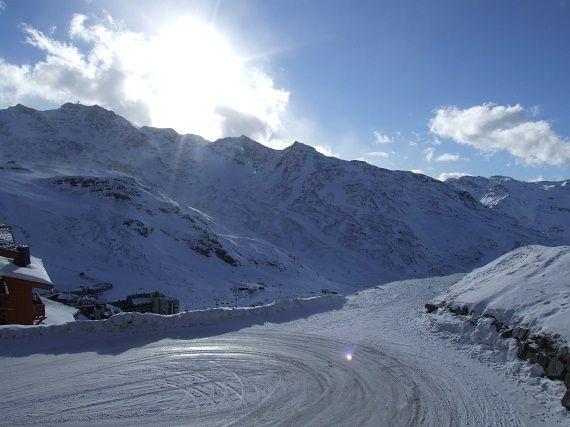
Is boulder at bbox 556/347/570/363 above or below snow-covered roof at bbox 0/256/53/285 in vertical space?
below

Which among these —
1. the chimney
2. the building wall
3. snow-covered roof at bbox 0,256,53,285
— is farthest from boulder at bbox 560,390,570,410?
the chimney

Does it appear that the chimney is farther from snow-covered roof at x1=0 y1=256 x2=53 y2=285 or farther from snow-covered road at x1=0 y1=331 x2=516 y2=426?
snow-covered road at x1=0 y1=331 x2=516 y2=426

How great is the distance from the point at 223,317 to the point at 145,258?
33.5m

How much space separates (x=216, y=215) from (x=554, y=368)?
87722 millimetres

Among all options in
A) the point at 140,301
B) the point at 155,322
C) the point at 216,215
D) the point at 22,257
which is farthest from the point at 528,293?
the point at 216,215

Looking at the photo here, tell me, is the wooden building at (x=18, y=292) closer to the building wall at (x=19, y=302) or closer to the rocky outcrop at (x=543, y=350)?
the building wall at (x=19, y=302)

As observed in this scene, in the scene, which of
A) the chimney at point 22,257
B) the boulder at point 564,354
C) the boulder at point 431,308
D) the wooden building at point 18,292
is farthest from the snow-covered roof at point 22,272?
the boulder at point 564,354

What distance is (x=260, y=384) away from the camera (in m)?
10.2

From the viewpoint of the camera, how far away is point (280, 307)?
19.2m

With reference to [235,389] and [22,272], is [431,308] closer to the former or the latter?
[235,389]

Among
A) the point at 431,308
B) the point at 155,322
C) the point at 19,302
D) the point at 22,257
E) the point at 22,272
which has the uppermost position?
the point at 22,257

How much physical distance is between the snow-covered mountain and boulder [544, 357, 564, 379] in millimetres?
30056

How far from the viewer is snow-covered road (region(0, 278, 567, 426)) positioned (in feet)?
28.1

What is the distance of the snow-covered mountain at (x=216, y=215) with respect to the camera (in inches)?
Result: 1877
